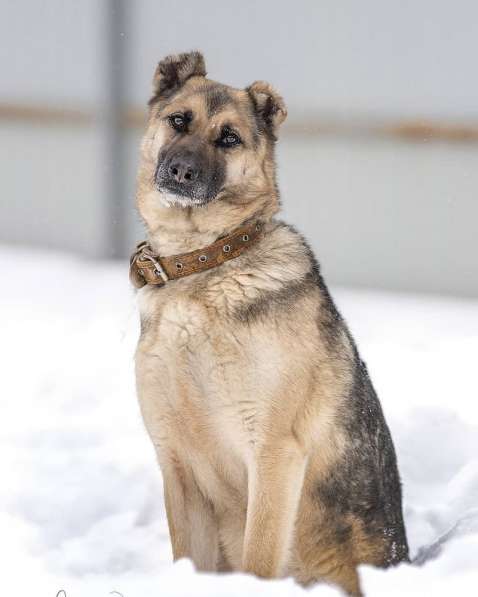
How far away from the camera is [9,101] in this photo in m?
8.01

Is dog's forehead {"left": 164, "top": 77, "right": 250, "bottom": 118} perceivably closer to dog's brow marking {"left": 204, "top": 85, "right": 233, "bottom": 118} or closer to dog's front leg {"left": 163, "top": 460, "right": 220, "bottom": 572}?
dog's brow marking {"left": 204, "top": 85, "right": 233, "bottom": 118}

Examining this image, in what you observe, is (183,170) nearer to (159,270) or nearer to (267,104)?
(159,270)

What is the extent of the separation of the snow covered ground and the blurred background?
409 mm

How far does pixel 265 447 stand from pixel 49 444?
70.9 inches

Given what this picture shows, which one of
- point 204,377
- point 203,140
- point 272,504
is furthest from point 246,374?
point 203,140

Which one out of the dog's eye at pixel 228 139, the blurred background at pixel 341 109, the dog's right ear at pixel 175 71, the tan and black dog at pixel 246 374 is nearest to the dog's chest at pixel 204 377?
the tan and black dog at pixel 246 374

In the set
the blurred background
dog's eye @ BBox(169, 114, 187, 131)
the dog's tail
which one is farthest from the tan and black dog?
the blurred background

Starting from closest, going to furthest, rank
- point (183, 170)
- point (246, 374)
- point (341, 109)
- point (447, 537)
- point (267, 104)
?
point (246, 374) < point (183, 170) < point (267, 104) < point (447, 537) < point (341, 109)

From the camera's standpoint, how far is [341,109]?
682 cm

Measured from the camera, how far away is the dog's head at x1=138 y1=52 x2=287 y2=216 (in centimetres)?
287

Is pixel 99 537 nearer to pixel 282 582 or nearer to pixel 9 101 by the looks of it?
pixel 282 582

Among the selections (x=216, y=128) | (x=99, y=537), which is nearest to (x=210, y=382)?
(x=216, y=128)

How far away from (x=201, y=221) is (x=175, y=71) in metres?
0.59

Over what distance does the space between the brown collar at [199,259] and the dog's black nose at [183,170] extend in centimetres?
21
